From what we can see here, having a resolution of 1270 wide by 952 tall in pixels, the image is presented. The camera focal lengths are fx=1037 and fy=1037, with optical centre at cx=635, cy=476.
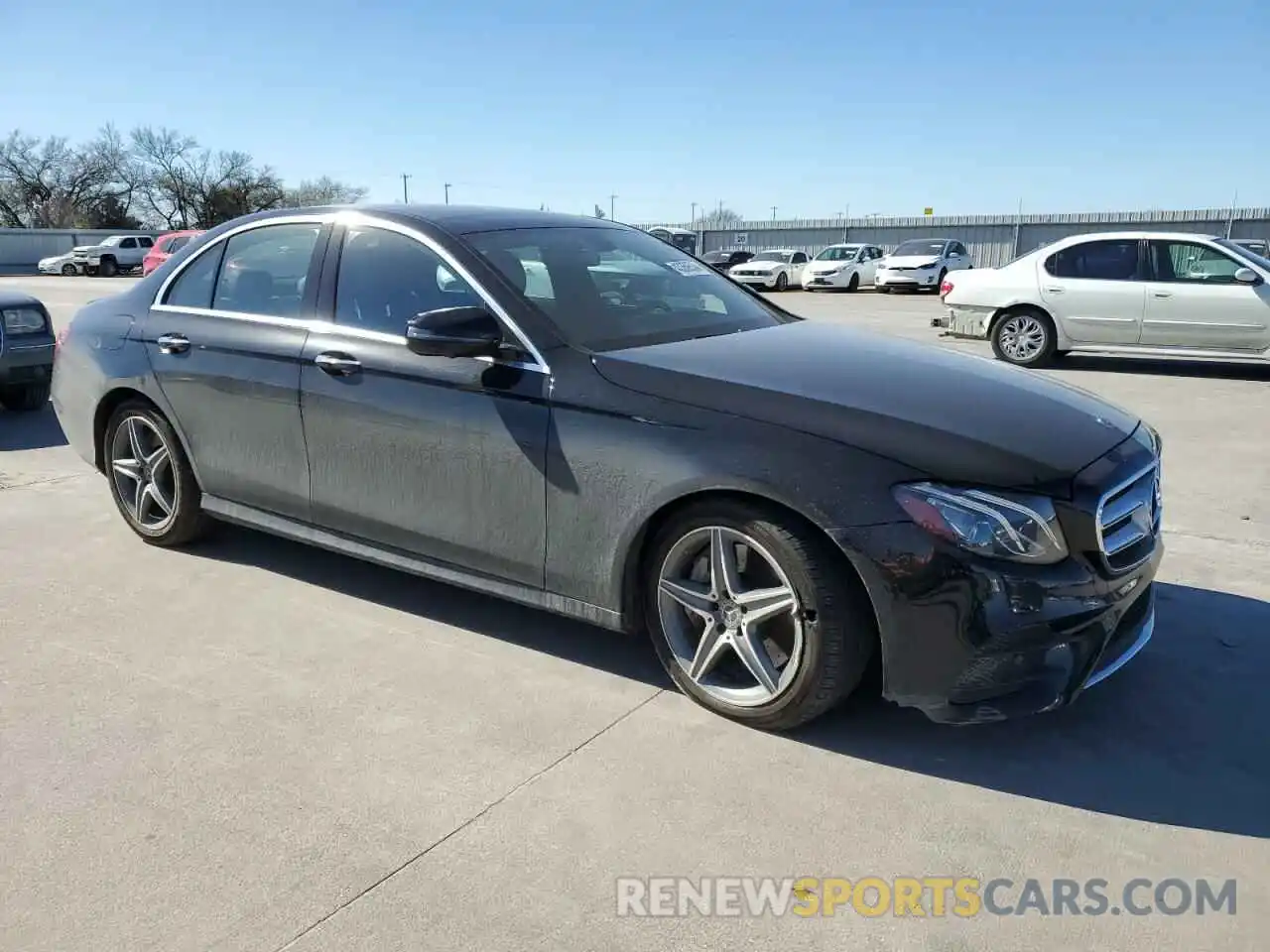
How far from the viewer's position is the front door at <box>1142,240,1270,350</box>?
10.7m

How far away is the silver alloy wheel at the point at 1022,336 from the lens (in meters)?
11.8

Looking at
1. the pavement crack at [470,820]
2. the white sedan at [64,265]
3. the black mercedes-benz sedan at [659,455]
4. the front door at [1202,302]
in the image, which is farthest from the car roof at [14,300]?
the white sedan at [64,265]

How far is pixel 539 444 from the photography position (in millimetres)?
3473

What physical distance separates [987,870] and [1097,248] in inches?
411

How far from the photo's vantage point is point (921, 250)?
2966 centimetres

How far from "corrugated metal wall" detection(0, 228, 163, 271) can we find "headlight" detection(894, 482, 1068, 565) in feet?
165

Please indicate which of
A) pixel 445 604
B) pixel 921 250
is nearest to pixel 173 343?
pixel 445 604

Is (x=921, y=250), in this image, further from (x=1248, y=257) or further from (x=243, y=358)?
(x=243, y=358)

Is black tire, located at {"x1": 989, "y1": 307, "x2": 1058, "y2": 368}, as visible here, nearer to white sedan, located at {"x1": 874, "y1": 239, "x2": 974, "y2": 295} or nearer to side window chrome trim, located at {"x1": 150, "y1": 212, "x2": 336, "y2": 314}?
side window chrome trim, located at {"x1": 150, "y1": 212, "x2": 336, "y2": 314}

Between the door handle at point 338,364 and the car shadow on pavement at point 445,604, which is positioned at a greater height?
the door handle at point 338,364

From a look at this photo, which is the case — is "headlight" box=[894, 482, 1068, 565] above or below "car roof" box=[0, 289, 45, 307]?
below

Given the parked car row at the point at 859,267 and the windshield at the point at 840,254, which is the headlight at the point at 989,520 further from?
the windshield at the point at 840,254

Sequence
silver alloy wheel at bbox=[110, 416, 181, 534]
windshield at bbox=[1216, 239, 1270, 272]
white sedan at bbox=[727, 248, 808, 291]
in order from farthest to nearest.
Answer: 1. white sedan at bbox=[727, 248, 808, 291]
2. windshield at bbox=[1216, 239, 1270, 272]
3. silver alloy wheel at bbox=[110, 416, 181, 534]

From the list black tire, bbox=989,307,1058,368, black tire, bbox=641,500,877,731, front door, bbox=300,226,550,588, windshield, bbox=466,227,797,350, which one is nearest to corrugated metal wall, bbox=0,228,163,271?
black tire, bbox=989,307,1058,368
